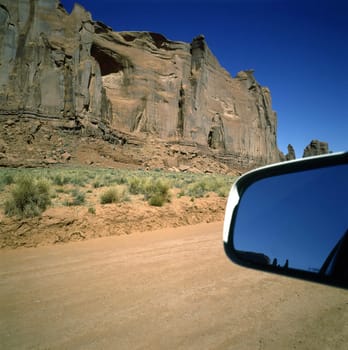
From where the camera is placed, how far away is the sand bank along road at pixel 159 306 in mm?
2568

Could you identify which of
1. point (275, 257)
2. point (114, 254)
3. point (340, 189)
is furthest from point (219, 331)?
point (114, 254)

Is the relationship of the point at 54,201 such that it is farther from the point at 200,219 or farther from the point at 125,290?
the point at 125,290

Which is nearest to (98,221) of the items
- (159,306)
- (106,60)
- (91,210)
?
(91,210)

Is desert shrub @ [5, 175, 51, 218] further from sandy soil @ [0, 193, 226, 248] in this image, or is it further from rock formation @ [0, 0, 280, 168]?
rock formation @ [0, 0, 280, 168]

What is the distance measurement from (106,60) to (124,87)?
21.2 feet

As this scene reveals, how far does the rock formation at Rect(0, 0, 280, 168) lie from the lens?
127ft

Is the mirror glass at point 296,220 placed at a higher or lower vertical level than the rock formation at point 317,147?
lower

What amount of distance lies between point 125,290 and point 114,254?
1852 millimetres

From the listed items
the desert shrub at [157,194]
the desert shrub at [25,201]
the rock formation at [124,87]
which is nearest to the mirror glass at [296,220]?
the desert shrub at [25,201]

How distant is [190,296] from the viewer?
11.4 feet

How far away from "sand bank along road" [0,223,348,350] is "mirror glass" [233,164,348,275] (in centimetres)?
106

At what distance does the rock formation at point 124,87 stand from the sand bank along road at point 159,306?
3733 cm

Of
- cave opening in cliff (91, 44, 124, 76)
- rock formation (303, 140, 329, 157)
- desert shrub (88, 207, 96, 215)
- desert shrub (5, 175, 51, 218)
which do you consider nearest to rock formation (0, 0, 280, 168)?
cave opening in cliff (91, 44, 124, 76)

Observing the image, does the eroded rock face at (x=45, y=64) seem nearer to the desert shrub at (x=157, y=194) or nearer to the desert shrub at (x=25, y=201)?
the desert shrub at (x=157, y=194)
